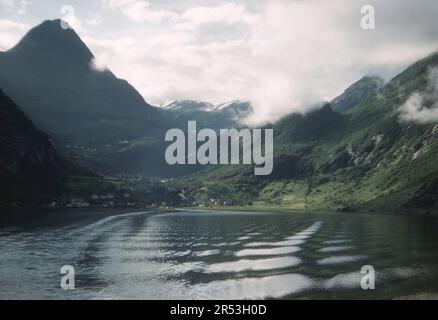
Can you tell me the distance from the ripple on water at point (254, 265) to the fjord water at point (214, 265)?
0.85ft

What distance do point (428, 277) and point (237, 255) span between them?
53341 mm

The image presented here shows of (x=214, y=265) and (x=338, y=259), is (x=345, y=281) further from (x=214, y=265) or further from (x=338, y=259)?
(x=214, y=265)

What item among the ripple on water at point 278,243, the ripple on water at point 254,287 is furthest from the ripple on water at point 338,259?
the ripple on water at point 278,243

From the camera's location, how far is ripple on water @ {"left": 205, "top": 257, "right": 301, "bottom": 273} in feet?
373

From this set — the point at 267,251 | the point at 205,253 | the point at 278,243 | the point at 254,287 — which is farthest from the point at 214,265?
the point at 278,243

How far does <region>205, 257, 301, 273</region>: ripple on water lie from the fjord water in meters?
0.26

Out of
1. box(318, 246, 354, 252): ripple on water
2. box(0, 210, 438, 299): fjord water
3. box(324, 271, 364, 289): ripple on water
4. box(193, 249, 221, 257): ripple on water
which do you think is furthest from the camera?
box(318, 246, 354, 252): ripple on water

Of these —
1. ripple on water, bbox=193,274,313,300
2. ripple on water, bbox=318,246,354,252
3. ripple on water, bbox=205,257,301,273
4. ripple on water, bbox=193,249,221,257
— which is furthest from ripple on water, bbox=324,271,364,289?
ripple on water, bbox=193,249,221,257

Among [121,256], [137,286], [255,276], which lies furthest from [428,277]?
[121,256]

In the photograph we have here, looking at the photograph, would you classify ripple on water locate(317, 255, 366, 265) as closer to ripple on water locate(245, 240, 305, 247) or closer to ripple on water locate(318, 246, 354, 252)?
ripple on water locate(318, 246, 354, 252)

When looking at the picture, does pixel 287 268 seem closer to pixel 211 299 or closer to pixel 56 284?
pixel 211 299

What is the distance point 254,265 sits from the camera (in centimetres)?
11919

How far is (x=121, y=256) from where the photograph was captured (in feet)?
436
